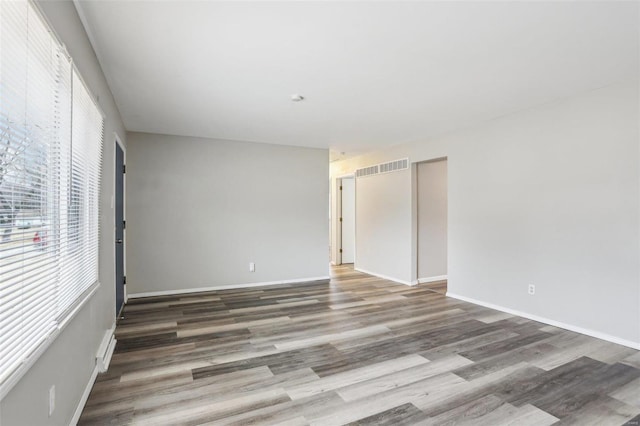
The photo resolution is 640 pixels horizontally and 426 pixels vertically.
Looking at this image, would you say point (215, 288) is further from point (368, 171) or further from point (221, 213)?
point (368, 171)

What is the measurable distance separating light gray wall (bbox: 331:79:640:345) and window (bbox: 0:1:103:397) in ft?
14.5

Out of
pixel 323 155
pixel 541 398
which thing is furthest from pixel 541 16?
pixel 323 155

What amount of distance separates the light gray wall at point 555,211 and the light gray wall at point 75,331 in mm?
4398

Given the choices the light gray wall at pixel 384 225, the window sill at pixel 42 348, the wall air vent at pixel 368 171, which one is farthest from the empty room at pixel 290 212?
the wall air vent at pixel 368 171

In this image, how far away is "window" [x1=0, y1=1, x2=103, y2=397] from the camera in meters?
1.17

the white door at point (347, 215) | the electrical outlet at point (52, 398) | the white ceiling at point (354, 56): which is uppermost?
the white ceiling at point (354, 56)

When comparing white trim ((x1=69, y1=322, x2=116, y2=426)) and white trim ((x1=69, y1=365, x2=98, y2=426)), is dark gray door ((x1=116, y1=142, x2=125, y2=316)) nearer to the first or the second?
white trim ((x1=69, y1=322, x2=116, y2=426))

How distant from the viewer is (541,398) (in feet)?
7.40

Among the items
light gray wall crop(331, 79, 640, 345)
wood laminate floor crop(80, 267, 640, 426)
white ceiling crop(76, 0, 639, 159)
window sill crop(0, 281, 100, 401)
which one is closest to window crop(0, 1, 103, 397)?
window sill crop(0, 281, 100, 401)

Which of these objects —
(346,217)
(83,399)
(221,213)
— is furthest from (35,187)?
(346,217)

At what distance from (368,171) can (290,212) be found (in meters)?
1.93

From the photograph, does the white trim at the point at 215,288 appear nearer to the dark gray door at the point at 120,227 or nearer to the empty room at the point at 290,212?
the empty room at the point at 290,212

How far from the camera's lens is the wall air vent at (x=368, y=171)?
6550 millimetres

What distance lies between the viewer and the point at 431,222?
Result: 5.89 meters
